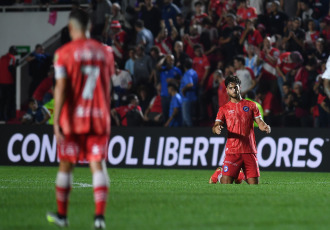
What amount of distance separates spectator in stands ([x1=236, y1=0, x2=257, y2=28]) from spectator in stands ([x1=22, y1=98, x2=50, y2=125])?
6095 millimetres

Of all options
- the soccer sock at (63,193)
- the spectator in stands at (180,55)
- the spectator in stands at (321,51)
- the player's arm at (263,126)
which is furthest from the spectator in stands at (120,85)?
the soccer sock at (63,193)

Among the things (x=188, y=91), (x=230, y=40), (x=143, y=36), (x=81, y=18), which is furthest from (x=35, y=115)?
(x=81, y=18)

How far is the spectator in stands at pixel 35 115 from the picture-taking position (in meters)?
22.3

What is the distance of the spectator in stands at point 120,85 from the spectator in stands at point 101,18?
7.89ft

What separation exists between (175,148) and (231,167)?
6.38 m

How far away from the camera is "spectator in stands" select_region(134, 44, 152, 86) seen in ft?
73.4

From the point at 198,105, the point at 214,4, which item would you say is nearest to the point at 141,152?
the point at 198,105

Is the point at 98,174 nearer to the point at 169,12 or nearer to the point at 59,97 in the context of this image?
the point at 59,97

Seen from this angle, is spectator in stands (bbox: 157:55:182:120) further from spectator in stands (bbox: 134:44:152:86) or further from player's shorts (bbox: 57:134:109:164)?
player's shorts (bbox: 57:134:109:164)

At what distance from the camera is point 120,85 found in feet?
73.5

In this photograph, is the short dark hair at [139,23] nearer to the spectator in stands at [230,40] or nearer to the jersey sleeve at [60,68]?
the spectator in stands at [230,40]

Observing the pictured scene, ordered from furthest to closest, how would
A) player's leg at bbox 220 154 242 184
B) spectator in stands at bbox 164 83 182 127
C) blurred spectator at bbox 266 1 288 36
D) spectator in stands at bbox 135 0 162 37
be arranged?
1. spectator in stands at bbox 135 0 162 37
2. blurred spectator at bbox 266 1 288 36
3. spectator in stands at bbox 164 83 182 127
4. player's leg at bbox 220 154 242 184

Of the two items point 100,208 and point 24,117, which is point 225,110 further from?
point 24,117

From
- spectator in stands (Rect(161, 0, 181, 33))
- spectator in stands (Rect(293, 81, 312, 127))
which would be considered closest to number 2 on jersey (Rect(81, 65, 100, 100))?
spectator in stands (Rect(293, 81, 312, 127))
